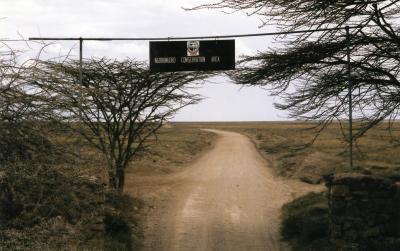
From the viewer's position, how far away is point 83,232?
35.1ft

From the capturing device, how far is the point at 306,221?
45.3 ft

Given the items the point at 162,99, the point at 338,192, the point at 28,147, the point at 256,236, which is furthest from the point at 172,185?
the point at 28,147

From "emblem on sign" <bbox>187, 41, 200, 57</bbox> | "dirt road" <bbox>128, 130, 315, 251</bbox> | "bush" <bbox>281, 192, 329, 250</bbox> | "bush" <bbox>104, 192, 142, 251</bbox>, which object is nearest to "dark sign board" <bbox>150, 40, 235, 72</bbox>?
"emblem on sign" <bbox>187, 41, 200, 57</bbox>

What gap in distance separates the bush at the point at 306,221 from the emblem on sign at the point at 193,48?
5046 mm

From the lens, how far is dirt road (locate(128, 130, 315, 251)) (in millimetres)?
14305

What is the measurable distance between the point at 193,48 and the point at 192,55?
0.17 m

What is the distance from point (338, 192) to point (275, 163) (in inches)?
756

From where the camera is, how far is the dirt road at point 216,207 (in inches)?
563

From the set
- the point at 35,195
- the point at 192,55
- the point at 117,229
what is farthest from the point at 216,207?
the point at 35,195

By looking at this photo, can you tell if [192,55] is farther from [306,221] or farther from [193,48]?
[306,221]

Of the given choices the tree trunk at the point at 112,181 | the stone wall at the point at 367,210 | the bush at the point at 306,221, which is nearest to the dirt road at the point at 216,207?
the bush at the point at 306,221

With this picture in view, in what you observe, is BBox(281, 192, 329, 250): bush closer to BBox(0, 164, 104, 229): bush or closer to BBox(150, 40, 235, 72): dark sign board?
BBox(150, 40, 235, 72): dark sign board

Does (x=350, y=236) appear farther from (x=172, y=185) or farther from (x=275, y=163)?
(x=275, y=163)

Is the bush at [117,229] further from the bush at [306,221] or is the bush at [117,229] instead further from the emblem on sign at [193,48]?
the bush at [306,221]
